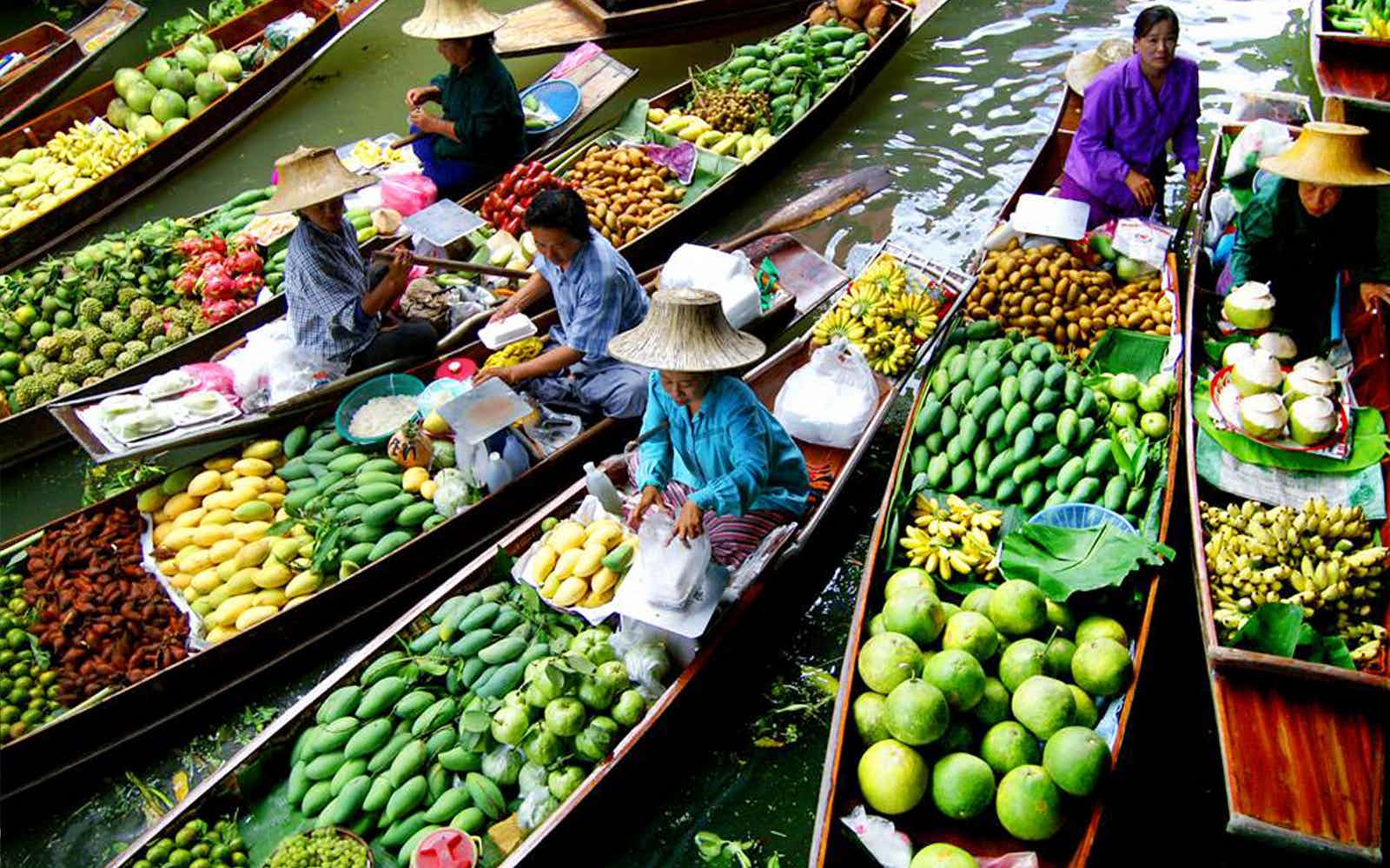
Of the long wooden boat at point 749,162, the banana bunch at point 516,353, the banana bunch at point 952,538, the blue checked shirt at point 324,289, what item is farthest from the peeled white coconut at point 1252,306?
the blue checked shirt at point 324,289

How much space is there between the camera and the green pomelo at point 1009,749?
3.21 m

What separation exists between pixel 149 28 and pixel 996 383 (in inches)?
369

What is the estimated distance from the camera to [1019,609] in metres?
3.55

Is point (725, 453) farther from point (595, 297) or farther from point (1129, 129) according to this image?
point (1129, 129)

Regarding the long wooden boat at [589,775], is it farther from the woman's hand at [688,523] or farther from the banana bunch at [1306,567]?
the banana bunch at [1306,567]

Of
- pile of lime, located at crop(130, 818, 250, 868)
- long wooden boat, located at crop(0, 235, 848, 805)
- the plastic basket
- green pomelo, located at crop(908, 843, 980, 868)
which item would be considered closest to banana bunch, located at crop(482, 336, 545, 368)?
long wooden boat, located at crop(0, 235, 848, 805)

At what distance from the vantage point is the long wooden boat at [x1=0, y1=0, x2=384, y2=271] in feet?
22.5

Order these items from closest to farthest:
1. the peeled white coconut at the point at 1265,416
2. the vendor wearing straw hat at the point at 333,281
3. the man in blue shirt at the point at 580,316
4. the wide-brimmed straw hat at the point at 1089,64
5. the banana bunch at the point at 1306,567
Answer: the banana bunch at the point at 1306,567, the peeled white coconut at the point at 1265,416, the man in blue shirt at the point at 580,316, the vendor wearing straw hat at the point at 333,281, the wide-brimmed straw hat at the point at 1089,64

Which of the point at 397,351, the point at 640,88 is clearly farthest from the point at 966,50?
the point at 397,351

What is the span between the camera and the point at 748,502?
382cm

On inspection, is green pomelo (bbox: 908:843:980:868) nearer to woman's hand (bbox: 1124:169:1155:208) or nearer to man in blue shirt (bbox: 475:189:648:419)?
man in blue shirt (bbox: 475:189:648:419)

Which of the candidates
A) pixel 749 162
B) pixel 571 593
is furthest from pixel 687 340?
pixel 749 162

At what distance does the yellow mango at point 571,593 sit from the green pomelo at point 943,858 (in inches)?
66.1

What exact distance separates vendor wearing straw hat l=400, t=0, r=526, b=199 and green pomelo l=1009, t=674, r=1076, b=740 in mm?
4906
